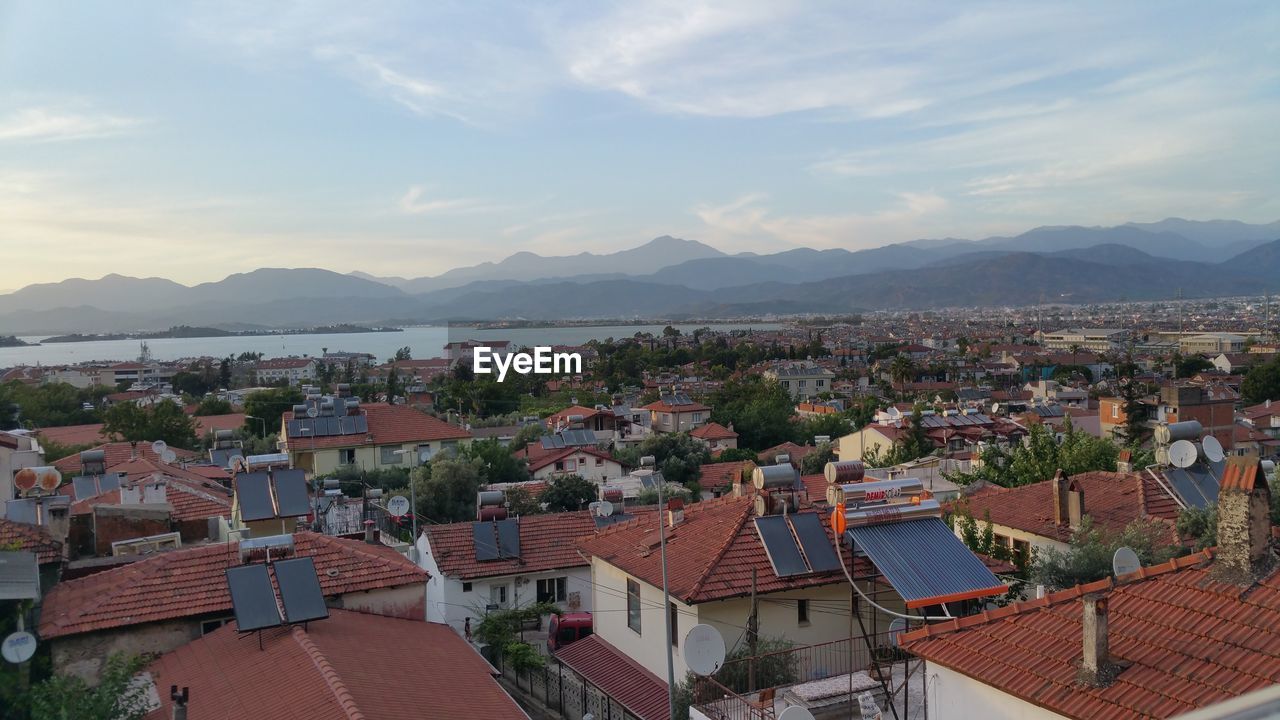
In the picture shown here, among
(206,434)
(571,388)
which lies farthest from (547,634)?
(571,388)

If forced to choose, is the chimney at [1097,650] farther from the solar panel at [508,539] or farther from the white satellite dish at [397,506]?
the white satellite dish at [397,506]

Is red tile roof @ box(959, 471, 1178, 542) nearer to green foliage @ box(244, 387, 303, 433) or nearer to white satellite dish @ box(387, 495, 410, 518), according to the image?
white satellite dish @ box(387, 495, 410, 518)

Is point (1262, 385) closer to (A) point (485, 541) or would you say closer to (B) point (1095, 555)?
(B) point (1095, 555)

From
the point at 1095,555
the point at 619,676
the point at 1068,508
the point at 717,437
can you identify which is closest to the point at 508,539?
the point at 619,676

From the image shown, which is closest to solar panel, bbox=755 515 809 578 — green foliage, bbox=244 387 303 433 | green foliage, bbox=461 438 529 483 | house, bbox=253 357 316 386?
green foliage, bbox=461 438 529 483

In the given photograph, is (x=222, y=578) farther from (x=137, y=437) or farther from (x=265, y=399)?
(x=265, y=399)

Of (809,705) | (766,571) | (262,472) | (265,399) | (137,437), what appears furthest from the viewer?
(265,399)
